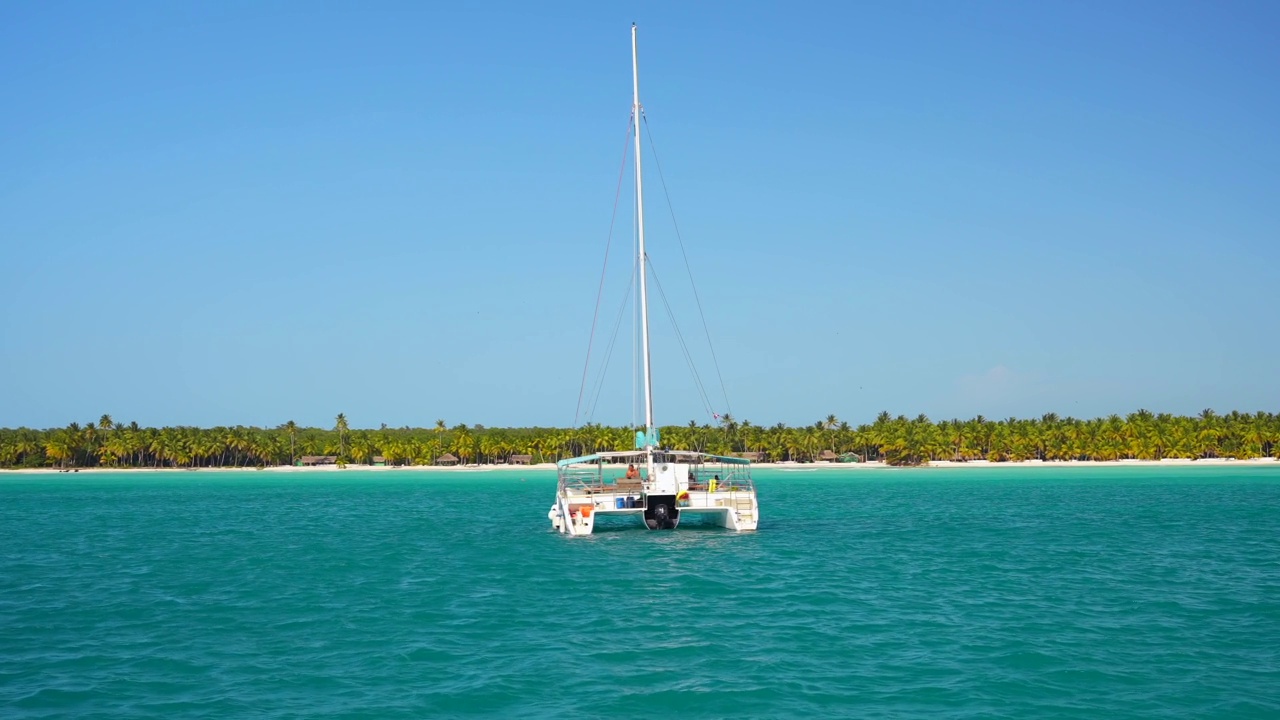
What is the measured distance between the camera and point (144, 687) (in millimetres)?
18141

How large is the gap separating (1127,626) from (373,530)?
131ft

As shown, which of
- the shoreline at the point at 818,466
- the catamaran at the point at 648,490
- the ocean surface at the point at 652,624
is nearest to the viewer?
the ocean surface at the point at 652,624

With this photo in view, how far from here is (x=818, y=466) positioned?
618ft

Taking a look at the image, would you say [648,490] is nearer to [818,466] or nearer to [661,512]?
[661,512]

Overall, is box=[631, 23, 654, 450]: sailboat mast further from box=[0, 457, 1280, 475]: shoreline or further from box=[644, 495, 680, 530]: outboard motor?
box=[0, 457, 1280, 475]: shoreline

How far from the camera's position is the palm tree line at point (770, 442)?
168500 mm

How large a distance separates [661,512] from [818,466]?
486 ft

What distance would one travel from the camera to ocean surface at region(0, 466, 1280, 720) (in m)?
17.2

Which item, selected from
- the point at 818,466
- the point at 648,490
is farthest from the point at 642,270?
the point at 818,466

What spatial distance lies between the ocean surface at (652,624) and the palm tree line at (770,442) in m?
133

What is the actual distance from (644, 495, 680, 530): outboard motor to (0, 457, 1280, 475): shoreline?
129433 mm

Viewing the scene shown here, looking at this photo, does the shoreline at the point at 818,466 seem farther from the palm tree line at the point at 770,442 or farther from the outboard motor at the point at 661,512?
the outboard motor at the point at 661,512

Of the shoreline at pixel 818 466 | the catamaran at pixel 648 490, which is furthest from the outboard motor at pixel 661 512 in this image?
the shoreline at pixel 818 466

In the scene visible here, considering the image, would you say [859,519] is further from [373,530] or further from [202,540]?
[202,540]
